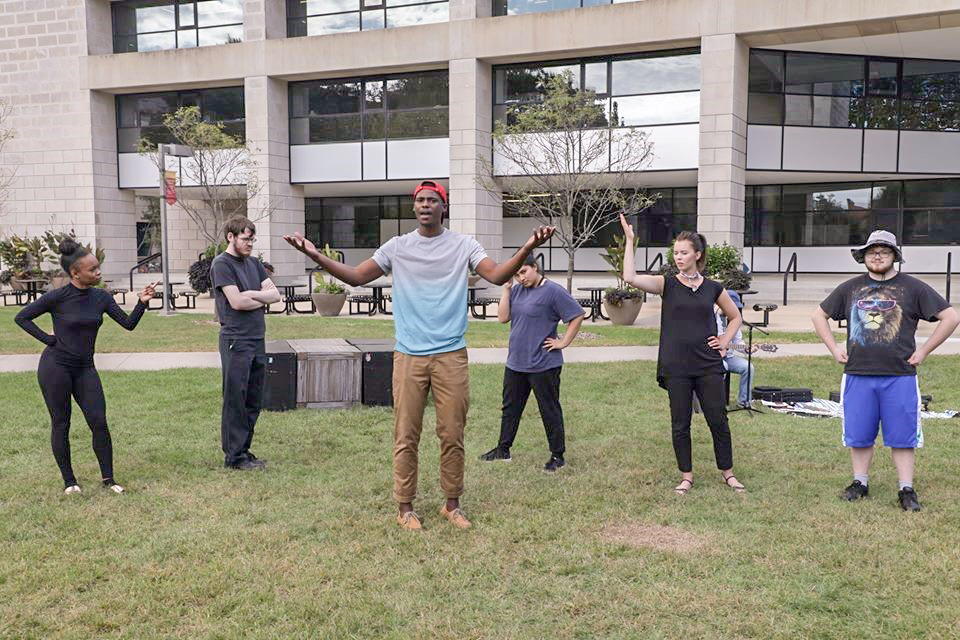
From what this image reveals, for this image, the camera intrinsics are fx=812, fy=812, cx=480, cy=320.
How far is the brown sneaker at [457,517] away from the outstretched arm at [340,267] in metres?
1.52

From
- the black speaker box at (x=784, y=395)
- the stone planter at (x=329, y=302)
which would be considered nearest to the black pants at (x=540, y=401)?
the black speaker box at (x=784, y=395)

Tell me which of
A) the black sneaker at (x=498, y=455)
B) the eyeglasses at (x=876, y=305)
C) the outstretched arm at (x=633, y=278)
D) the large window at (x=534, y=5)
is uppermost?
the large window at (x=534, y=5)

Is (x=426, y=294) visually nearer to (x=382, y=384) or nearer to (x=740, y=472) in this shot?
(x=740, y=472)

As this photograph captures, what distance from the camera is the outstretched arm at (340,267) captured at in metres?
4.51

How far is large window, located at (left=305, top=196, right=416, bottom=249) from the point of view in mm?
30375

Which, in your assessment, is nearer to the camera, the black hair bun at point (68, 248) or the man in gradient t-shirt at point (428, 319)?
the man in gradient t-shirt at point (428, 319)

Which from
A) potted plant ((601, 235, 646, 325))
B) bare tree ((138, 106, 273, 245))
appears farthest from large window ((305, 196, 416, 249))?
potted plant ((601, 235, 646, 325))

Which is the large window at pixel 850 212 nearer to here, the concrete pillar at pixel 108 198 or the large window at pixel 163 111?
the large window at pixel 163 111

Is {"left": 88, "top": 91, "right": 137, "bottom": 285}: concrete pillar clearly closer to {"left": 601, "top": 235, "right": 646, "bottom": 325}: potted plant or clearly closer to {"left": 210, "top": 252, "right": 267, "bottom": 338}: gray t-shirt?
{"left": 601, "top": 235, "right": 646, "bottom": 325}: potted plant

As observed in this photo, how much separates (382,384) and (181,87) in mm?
21897

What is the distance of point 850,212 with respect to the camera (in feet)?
85.7

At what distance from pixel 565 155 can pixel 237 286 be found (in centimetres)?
1337

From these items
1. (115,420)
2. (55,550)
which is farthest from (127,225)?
(55,550)

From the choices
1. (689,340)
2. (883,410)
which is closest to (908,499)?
(883,410)
